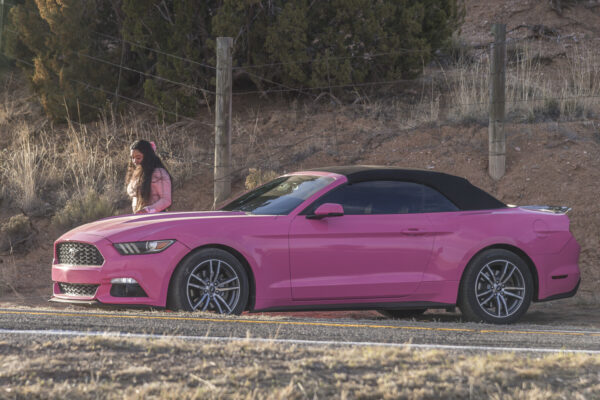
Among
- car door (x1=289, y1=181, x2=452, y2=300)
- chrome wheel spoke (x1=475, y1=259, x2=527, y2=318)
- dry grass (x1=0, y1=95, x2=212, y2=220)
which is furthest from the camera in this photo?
dry grass (x1=0, y1=95, x2=212, y2=220)

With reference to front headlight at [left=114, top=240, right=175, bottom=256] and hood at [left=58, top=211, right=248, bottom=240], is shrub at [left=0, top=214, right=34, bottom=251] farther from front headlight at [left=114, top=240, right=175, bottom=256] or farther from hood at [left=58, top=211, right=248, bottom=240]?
front headlight at [left=114, top=240, right=175, bottom=256]

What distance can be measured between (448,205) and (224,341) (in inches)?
152

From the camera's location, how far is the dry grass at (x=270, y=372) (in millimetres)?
4496

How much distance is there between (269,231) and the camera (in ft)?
27.2

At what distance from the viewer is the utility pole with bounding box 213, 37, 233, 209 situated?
13.9 m

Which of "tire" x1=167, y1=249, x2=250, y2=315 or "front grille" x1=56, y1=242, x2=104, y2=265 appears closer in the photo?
"tire" x1=167, y1=249, x2=250, y2=315

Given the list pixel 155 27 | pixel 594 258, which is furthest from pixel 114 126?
pixel 594 258

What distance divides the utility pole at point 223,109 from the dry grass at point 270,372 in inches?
335

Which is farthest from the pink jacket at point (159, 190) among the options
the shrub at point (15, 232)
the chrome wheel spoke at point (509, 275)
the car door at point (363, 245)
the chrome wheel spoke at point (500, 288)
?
the shrub at point (15, 232)

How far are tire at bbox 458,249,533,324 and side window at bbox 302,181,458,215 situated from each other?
63 centimetres

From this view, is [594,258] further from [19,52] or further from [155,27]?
[19,52]

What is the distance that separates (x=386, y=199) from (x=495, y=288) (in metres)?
1.42

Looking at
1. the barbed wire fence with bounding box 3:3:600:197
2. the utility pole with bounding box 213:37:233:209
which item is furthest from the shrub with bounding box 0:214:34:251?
the barbed wire fence with bounding box 3:3:600:197

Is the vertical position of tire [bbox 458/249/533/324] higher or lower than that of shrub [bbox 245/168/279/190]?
lower
